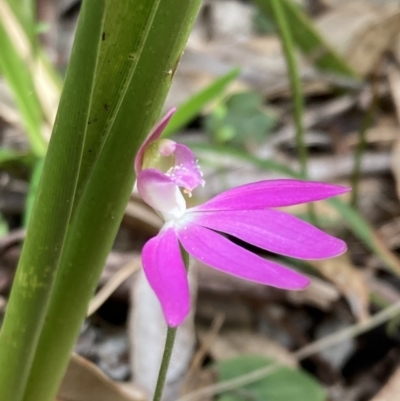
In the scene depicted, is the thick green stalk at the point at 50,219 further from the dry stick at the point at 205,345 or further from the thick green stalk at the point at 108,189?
the dry stick at the point at 205,345

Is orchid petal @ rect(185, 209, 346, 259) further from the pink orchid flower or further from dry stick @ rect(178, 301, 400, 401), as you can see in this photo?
dry stick @ rect(178, 301, 400, 401)

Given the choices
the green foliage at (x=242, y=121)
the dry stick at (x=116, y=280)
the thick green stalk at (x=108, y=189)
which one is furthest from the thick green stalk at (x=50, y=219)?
the green foliage at (x=242, y=121)

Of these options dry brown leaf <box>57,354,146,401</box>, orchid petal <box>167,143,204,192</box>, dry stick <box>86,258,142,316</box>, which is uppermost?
orchid petal <box>167,143,204,192</box>

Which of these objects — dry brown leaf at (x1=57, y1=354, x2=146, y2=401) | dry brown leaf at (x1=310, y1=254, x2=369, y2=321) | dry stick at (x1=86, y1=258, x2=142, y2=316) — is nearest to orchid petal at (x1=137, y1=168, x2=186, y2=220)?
dry brown leaf at (x1=57, y1=354, x2=146, y2=401)

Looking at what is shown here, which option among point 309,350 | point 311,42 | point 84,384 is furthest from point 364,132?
point 84,384

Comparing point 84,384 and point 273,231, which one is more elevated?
point 273,231

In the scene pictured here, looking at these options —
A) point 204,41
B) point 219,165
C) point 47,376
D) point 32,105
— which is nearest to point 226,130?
point 219,165

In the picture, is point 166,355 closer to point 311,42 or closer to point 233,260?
point 233,260
